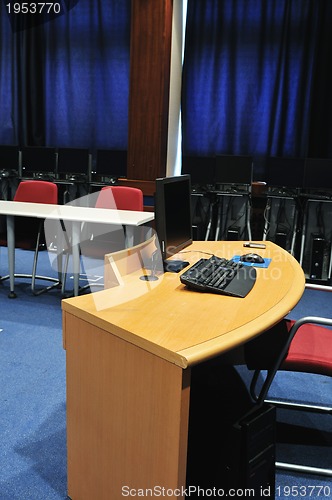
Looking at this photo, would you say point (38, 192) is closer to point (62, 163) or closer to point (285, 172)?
point (62, 163)

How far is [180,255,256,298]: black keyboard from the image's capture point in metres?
1.77

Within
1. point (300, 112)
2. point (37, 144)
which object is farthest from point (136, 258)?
point (37, 144)

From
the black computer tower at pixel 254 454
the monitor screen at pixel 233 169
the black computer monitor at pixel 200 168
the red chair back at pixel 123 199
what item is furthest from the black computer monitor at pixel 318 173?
the black computer tower at pixel 254 454

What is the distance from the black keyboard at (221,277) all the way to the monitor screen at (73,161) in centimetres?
400

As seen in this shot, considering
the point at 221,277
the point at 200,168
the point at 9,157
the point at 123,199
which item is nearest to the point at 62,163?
the point at 9,157

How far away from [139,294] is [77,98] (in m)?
4.95

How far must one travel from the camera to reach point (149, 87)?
17.0ft

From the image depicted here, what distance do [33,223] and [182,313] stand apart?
102 inches

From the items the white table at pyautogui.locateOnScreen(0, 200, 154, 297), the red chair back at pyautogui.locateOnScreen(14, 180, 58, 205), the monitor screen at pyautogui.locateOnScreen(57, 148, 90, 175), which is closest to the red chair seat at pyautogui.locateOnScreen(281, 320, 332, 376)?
the white table at pyautogui.locateOnScreen(0, 200, 154, 297)

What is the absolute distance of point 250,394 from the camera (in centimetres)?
238

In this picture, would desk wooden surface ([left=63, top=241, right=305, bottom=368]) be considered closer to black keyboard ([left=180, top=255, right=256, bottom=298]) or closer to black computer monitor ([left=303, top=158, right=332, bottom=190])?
black keyboard ([left=180, top=255, right=256, bottom=298])

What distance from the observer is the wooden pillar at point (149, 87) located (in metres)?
5.02

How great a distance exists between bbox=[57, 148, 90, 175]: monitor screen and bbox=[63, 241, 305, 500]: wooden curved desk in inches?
167

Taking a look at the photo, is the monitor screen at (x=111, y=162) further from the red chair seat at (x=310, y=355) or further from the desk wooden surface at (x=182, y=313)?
the red chair seat at (x=310, y=355)
